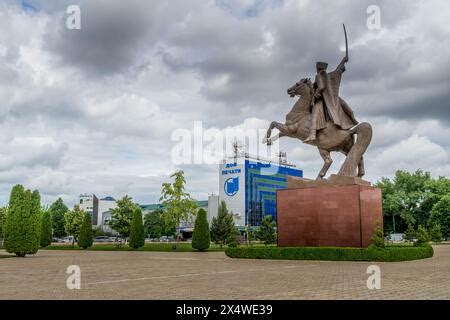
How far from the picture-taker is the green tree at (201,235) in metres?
32.7

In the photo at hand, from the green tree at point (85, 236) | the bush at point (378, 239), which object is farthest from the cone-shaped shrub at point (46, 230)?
the bush at point (378, 239)

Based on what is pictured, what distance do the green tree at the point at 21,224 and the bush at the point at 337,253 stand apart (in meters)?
11.6

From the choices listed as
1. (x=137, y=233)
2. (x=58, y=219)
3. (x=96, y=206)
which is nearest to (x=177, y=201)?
(x=137, y=233)

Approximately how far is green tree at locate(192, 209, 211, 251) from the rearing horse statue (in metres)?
14.2

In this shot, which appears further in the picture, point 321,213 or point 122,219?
point 122,219

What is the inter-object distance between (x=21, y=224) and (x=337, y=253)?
16.6 m

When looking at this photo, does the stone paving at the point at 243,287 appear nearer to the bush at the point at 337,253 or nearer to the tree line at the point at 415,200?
the bush at the point at 337,253

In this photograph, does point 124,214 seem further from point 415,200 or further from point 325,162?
point 415,200

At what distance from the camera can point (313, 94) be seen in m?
20.3

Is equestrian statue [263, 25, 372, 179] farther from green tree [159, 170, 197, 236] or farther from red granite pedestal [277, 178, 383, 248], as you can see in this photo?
green tree [159, 170, 197, 236]
